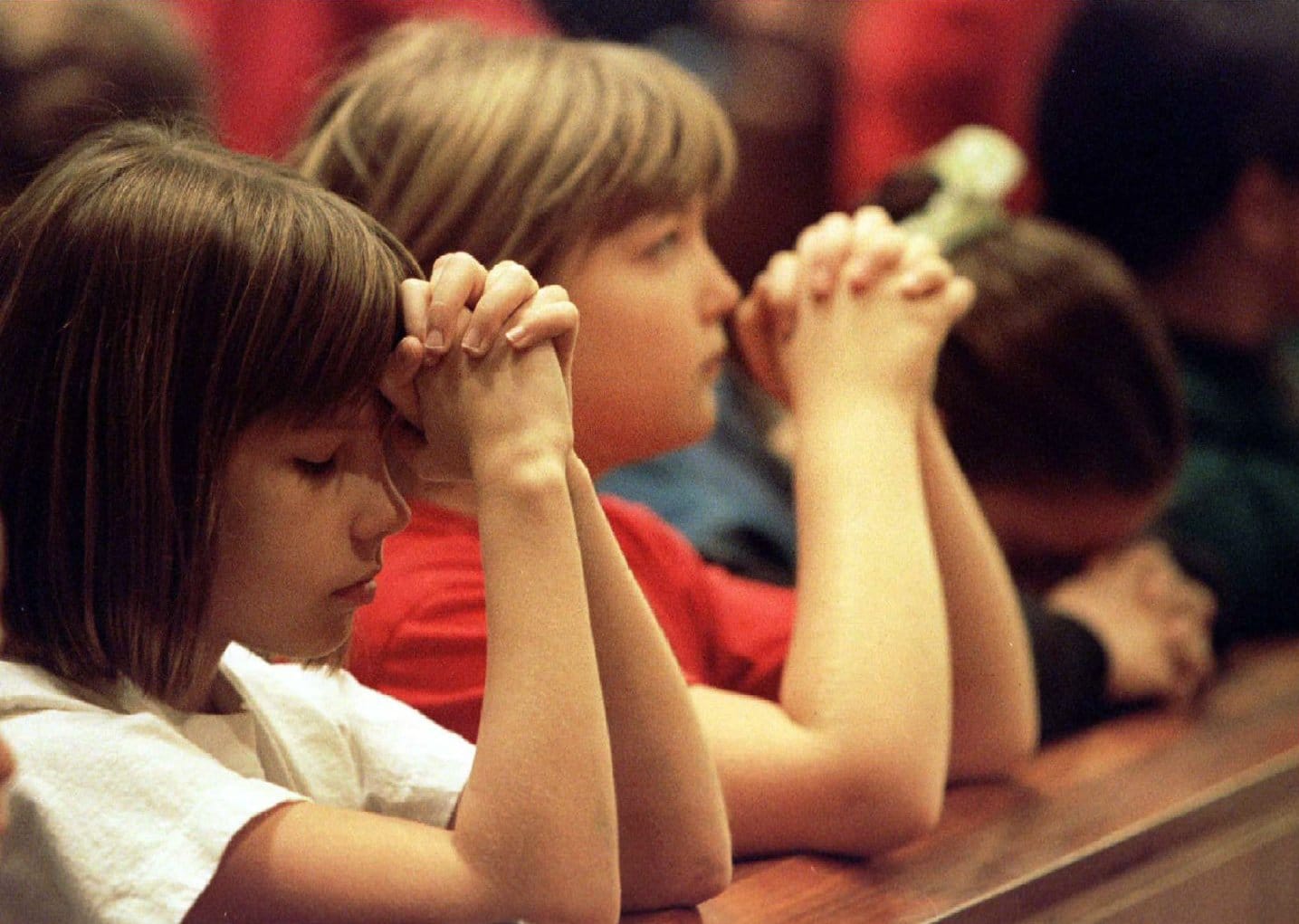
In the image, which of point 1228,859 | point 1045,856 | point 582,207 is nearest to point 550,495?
point 582,207

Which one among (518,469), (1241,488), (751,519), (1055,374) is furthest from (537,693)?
(1241,488)

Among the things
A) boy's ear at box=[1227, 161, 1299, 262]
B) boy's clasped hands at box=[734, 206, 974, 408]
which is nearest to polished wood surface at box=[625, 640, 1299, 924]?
boy's clasped hands at box=[734, 206, 974, 408]

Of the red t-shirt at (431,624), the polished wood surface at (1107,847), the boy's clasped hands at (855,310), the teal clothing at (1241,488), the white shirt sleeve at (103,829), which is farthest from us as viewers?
the teal clothing at (1241,488)

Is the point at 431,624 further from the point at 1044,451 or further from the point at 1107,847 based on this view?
the point at 1044,451

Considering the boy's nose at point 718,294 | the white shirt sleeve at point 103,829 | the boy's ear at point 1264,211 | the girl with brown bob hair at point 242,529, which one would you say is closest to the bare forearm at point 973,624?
the boy's nose at point 718,294

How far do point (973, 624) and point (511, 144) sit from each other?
1.14 feet

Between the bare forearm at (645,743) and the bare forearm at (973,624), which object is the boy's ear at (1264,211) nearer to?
the bare forearm at (973,624)

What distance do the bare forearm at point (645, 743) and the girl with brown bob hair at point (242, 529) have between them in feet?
0.10

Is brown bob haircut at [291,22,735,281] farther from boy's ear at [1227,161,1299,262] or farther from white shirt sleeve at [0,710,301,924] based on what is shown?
boy's ear at [1227,161,1299,262]

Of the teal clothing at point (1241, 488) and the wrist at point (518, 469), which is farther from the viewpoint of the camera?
the teal clothing at point (1241, 488)

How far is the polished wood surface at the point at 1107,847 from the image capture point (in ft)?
2.68

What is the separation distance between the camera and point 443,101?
83 cm

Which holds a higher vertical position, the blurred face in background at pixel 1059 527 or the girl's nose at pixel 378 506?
the girl's nose at pixel 378 506

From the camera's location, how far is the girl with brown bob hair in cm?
57
